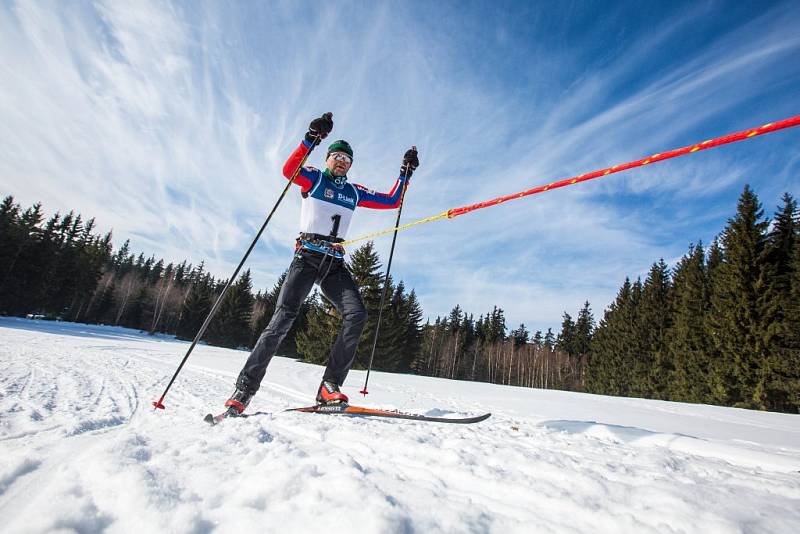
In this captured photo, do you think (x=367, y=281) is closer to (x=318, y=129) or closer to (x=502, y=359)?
(x=318, y=129)

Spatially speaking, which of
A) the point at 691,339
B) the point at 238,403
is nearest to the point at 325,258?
the point at 238,403

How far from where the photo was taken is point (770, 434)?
474 centimetres

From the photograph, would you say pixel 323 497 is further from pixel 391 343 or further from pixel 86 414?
pixel 391 343

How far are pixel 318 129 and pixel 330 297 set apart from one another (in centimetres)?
201

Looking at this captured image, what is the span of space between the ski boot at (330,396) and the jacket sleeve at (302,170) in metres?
2.28

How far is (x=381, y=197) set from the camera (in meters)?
5.05

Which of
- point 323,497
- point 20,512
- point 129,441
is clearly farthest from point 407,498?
point 129,441

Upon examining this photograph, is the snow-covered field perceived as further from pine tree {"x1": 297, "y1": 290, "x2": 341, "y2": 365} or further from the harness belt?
pine tree {"x1": 297, "y1": 290, "x2": 341, "y2": 365}

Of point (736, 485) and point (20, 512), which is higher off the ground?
point (736, 485)

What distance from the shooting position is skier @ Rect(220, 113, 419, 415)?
12.1 ft

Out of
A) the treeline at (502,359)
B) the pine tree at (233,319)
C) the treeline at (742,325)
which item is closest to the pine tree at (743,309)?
the treeline at (742,325)

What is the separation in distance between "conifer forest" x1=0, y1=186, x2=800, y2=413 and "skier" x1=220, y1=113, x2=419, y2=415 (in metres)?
17.1

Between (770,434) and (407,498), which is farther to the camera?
(770,434)

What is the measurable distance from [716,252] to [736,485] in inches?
1678
